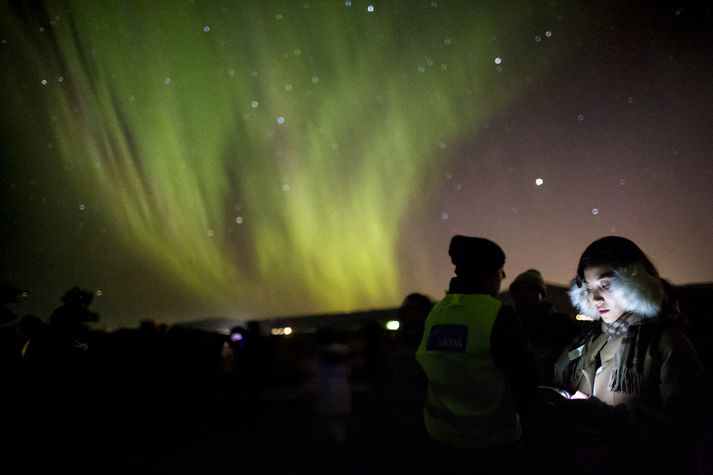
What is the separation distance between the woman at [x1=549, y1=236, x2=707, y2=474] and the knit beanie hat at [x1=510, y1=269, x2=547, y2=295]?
227 centimetres

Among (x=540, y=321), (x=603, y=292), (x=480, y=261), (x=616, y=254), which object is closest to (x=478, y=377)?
(x=480, y=261)

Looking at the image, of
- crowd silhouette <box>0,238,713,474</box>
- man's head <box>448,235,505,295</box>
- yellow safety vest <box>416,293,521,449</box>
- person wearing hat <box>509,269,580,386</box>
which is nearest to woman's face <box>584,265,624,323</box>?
crowd silhouette <box>0,238,713,474</box>

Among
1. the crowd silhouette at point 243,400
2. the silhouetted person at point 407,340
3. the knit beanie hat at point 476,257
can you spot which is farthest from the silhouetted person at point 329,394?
Answer: the knit beanie hat at point 476,257

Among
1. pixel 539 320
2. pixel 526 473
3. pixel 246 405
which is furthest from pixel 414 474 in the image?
pixel 246 405

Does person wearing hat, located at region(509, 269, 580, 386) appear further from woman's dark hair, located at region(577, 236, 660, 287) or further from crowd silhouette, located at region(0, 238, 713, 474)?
woman's dark hair, located at region(577, 236, 660, 287)

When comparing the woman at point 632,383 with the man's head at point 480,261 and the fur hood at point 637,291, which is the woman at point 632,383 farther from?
the man's head at point 480,261

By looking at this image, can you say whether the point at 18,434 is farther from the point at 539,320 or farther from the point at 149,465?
the point at 539,320

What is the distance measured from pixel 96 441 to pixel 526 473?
8529mm

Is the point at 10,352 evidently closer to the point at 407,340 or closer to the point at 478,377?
the point at 407,340

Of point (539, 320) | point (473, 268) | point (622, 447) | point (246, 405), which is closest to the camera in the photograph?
point (622, 447)

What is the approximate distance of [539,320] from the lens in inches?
196

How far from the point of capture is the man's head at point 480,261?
2723mm

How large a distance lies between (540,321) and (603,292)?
7.61 feet

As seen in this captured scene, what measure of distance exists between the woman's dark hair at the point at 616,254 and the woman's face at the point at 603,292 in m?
0.04
